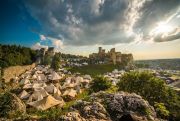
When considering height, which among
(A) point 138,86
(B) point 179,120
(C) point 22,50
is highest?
(C) point 22,50

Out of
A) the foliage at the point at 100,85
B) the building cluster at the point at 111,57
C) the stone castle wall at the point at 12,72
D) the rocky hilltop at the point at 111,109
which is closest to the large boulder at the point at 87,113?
the rocky hilltop at the point at 111,109

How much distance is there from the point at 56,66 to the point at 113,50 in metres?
60.7

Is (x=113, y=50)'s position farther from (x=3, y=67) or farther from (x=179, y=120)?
(x=179, y=120)

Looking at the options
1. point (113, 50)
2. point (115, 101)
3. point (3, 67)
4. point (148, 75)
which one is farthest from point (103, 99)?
point (113, 50)

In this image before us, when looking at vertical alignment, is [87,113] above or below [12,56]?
below

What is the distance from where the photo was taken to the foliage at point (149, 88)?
98.5ft

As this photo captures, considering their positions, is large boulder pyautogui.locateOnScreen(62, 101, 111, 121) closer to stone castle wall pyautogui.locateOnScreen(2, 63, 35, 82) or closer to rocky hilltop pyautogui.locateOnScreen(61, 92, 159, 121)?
rocky hilltop pyautogui.locateOnScreen(61, 92, 159, 121)

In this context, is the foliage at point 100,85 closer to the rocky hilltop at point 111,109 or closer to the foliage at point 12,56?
the rocky hilltop at point 111,109

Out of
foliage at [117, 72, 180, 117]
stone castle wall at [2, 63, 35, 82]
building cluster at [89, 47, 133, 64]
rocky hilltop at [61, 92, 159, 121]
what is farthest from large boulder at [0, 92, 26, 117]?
building cluster at [89, 47, 133, 64]

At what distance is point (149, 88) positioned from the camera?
31344 mm

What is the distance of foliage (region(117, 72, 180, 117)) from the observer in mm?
30025

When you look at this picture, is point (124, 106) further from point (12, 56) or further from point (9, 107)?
point (12, 56)

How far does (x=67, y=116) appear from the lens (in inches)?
477

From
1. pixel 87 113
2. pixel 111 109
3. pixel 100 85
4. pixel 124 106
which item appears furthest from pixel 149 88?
pixel 87 113
